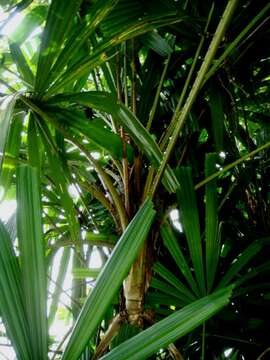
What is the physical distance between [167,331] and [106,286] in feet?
0.33

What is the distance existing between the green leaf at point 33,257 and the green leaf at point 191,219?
40 centimetres

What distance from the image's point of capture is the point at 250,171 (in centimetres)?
128

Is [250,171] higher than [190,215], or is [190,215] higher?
[250,171]

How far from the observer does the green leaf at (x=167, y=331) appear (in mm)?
468

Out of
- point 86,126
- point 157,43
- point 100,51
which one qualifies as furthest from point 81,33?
point 157,43

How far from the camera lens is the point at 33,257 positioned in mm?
501

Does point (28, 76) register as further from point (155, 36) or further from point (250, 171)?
point (250, 171)

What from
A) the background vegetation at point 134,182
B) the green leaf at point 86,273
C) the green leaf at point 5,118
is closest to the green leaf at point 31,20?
the background vegetation at point 134,182

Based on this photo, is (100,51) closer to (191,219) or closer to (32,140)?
(32,140)

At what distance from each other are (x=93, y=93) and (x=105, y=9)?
0.17 meters

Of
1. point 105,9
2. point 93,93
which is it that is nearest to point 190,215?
point 93,93

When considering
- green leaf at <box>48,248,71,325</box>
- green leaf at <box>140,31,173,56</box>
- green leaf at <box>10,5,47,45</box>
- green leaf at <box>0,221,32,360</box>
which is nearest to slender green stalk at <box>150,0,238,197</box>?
green leaf at <box>140,31,173,56</box>

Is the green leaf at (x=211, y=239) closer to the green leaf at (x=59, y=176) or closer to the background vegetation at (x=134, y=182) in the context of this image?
the background vegetation at (x=134, y=182)

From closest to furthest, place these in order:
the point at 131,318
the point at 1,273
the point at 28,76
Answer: the point at 1,273 → the point at 131,318 → the point at 28,76
